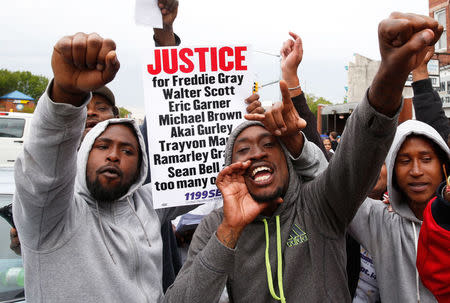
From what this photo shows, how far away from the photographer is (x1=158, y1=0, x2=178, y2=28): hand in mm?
2756

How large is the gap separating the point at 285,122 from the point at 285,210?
47 cm

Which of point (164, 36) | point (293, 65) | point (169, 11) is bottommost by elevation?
point (293, 65)

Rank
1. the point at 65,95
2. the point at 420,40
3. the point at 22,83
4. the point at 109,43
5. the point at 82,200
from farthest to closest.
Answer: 1. the point at 22,83
2. the point at 82,200
3. the point at 65,95
4. the point at 109,43
5. the point at 420,40

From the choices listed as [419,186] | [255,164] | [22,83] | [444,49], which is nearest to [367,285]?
[419,186]

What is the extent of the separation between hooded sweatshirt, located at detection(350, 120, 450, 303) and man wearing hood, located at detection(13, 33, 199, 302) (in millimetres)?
1206

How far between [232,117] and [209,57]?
1.48 feet

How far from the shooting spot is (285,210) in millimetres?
1985

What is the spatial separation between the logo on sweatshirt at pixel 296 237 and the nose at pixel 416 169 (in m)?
0.73

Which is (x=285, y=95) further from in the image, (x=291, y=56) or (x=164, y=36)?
(x=164, y=36)

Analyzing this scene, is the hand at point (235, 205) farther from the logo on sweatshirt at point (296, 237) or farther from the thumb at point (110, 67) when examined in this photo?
the thumb at point (110, 67)

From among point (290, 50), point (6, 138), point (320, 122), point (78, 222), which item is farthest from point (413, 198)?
point (320, 122)

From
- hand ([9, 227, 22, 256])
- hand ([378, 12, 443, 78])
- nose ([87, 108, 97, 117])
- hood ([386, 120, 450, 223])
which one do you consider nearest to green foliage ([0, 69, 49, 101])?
nose ([87, 108, 97, 117])

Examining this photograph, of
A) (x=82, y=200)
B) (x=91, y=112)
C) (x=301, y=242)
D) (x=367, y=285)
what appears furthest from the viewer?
(x=91, y=112)

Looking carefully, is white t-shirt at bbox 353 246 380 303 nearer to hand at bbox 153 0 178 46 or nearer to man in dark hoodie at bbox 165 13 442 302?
man in dark hoodie at bbox 165 13 442 302
